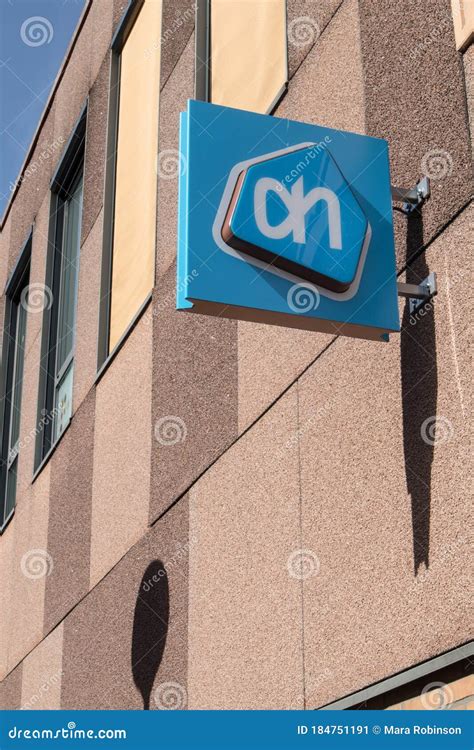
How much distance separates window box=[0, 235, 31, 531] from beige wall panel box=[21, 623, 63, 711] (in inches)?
123

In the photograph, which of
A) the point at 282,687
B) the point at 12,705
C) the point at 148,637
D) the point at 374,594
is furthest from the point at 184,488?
the point at 12,705

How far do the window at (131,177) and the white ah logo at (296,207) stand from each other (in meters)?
4.40

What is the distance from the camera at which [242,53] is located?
27.9 ft

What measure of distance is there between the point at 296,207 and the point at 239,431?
95.4 inches

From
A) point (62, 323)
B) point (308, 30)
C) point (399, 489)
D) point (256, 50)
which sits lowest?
point (399, 489)

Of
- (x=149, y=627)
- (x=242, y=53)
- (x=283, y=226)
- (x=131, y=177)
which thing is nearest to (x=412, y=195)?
(x=283, y=226)

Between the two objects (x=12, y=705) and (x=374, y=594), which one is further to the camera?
(x=12, y=705)

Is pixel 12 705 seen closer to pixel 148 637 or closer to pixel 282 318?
pixel 148 637

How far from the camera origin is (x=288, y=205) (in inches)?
204

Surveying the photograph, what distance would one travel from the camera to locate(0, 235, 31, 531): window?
14.8 meters

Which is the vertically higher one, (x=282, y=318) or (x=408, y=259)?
(x=408, y=259)

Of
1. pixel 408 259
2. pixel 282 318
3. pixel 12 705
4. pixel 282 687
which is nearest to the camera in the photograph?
pixel 282 318

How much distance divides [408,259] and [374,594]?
1683 mm

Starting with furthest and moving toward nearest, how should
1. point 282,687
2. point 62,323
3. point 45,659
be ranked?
point 62,323 < point 45,659 < point 282,687
